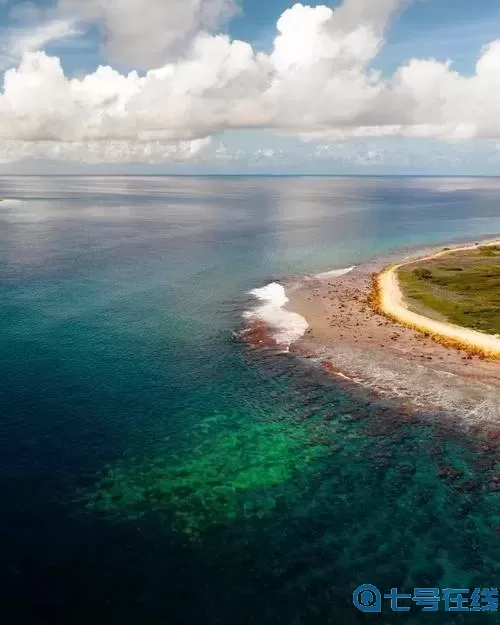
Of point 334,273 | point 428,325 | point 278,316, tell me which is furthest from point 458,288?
point 278,316

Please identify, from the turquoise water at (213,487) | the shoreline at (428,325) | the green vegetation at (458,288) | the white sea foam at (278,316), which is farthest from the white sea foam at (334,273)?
the turquoise water at (213,487)

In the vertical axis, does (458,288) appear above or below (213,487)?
above

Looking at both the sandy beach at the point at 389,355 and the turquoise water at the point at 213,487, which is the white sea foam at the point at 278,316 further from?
the turquoise water at the point at 213,487

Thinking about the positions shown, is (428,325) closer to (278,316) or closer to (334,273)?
(278,316)

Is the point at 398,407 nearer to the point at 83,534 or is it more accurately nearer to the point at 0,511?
the point at 83,534

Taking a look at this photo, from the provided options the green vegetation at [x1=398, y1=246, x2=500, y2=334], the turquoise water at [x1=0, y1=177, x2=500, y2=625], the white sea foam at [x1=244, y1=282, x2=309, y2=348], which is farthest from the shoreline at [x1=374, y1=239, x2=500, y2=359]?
the turquoise water at [x1=0, y1=177, x2=500, y2=625]

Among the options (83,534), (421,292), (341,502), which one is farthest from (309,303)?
(83,534)
